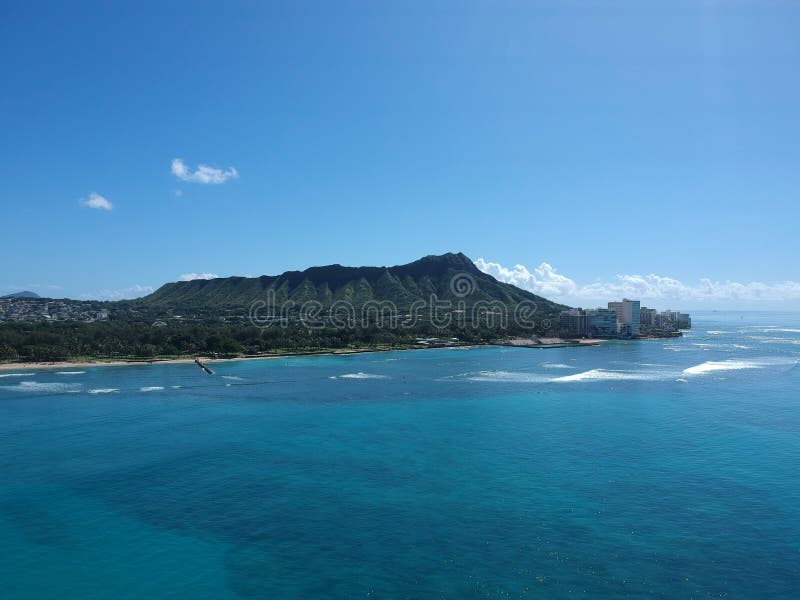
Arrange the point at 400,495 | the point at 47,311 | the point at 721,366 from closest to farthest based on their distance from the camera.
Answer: the point at 400,495, the point at 721,366, the point at 47,311

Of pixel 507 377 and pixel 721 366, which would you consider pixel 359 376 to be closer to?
pixel 507 377

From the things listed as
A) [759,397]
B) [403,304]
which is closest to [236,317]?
[403,304]

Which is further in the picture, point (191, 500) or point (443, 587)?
point (191, 500)

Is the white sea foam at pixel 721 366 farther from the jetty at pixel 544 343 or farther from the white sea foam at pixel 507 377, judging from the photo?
the jetty at pixel 544 343

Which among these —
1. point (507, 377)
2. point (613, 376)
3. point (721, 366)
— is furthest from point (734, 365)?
point (507, 377)

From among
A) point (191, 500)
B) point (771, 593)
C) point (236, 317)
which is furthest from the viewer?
point (236, 317)

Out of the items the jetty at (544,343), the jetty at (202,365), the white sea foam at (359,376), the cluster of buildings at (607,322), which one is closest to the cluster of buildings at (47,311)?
the jetty at (202,365)

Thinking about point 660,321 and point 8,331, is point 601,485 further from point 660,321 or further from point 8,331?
point 660,321
